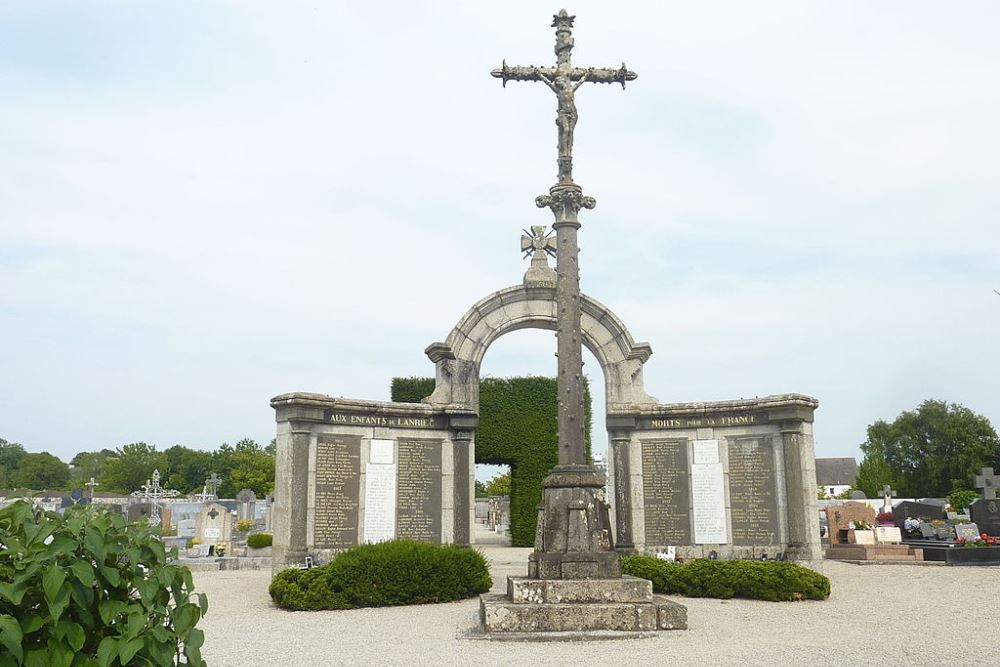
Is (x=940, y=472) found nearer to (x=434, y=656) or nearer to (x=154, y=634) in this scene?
(x=434, y=656)

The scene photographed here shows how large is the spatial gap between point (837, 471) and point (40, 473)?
9642cm

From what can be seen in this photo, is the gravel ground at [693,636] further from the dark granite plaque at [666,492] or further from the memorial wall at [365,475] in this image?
the dark granite plaque at [666,492]

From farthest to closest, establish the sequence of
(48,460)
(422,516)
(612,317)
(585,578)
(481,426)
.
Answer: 1. (48,460)
2. (481,426)
3. (612,317)
4. (422,516)
5. (585,578)

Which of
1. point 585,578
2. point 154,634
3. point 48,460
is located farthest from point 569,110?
point 48,460

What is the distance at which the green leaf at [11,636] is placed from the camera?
90.5 inches

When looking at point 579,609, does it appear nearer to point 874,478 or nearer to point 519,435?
point 519,435

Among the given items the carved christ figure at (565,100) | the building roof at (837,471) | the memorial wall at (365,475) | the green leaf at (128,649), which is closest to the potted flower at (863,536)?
the memorial wall at (365,475)

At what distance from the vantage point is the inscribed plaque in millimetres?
15281

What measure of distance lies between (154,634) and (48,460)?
116m

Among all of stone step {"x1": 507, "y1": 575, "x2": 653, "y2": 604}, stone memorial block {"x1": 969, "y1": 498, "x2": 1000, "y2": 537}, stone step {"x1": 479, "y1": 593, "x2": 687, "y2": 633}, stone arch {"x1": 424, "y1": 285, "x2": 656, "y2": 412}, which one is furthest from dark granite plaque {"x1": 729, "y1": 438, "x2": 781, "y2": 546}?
stone memorial block {"x1": 969, "y1": 498, "x2": 1000, "y2": 537}

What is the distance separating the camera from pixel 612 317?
16375mm

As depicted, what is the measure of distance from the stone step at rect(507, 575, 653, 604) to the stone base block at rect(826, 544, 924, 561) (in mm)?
13451

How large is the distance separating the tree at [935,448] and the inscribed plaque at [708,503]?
144 feet

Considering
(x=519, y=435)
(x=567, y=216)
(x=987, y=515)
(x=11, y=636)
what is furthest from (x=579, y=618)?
(x=987, y=515)
